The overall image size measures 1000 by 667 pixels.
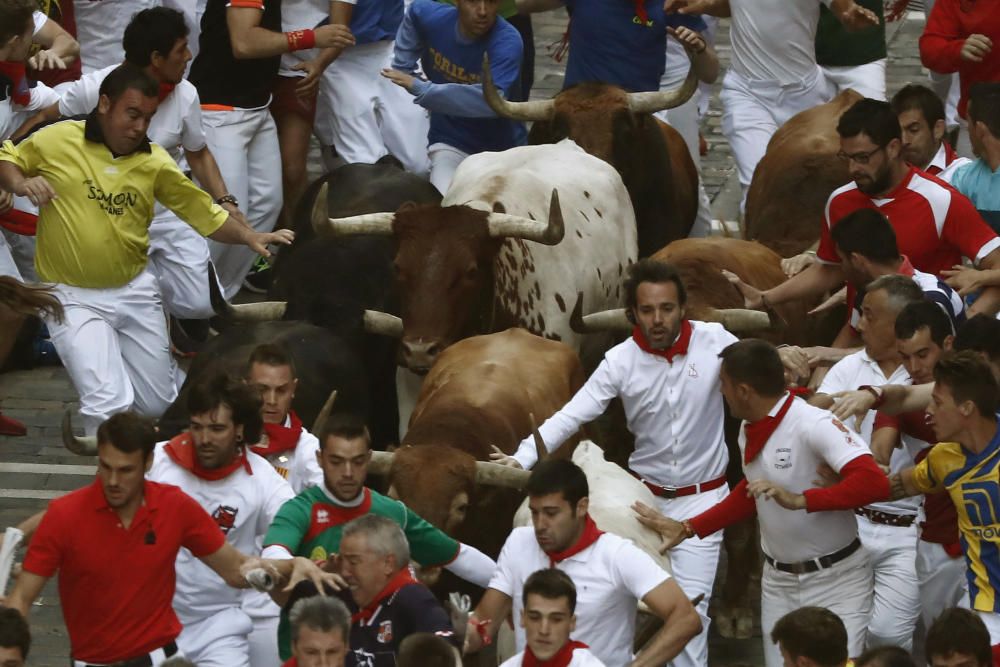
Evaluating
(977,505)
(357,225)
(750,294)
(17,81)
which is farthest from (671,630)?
(17,81)

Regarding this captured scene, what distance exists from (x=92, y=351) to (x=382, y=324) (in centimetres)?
170

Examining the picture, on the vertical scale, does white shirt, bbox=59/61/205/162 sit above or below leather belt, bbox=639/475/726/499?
above

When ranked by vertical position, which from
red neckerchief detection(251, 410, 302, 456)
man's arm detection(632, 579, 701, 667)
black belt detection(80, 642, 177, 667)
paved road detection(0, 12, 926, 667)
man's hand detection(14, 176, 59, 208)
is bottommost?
paved road detection(0, 12, 926, 667)

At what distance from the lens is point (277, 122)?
1577 centimetres

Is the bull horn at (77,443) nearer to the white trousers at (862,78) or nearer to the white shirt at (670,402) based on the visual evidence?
the white shirt at (670,402)

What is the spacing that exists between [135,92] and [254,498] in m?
2.94

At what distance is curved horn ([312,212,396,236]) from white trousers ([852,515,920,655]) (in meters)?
3.81

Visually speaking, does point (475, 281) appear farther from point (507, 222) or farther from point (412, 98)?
point (412, 98)

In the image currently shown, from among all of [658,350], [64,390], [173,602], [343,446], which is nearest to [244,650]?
[173,602]

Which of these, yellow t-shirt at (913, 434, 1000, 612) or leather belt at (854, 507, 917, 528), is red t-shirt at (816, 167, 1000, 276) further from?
yellow t-shirt at (913, 434, 1000, 612)

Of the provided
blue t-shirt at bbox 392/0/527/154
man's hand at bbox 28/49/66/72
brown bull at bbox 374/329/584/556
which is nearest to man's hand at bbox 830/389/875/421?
brown bull at bbox 374/329/584/556

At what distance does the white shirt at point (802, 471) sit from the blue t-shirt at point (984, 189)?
8.04ft

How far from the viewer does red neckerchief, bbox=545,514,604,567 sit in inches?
364

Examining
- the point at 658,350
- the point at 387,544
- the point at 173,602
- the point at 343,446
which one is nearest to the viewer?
the point at 387,544
